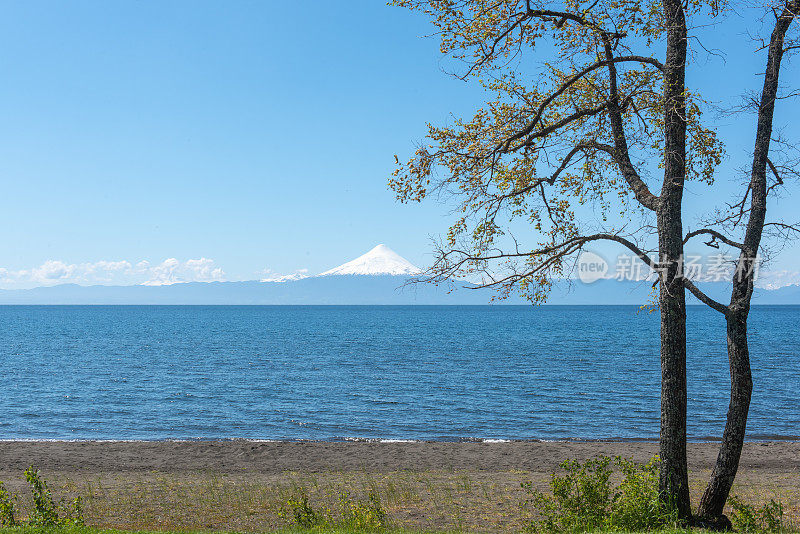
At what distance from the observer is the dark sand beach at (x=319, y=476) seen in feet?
45.7

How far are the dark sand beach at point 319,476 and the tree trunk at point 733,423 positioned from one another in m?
3.41

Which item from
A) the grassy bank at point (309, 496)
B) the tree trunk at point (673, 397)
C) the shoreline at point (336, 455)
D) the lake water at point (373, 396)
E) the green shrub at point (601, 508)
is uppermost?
the tree trunk at point (673, 397)

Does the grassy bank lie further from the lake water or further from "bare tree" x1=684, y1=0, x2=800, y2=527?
the lake water

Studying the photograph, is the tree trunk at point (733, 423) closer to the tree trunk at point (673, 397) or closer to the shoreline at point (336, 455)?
the tree trunk at point (673, 397)

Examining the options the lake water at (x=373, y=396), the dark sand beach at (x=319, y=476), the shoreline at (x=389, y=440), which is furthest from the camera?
the lake water at (x=373, y=396)

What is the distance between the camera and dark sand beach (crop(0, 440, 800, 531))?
13922 millimetres

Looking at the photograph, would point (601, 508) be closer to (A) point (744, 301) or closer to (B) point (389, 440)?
(A) point (744, 301)

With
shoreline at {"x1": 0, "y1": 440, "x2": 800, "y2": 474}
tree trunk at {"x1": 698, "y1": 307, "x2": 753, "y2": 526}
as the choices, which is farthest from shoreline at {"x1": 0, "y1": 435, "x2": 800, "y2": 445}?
tree trunk at {"x1": 698, "y1": 307, "x2": 753, "y2": 526}

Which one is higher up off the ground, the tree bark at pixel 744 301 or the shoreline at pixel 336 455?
the tree bark at pixel 744 301

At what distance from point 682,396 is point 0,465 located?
20.9m

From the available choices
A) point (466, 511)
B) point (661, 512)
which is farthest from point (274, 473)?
point (661, 512)

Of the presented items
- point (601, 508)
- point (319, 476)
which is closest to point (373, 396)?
point (319, 476)

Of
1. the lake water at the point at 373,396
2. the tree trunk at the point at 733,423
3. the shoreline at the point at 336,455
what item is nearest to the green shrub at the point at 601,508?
the tree trunk at the point at 733,423

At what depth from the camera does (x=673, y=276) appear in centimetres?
1051
